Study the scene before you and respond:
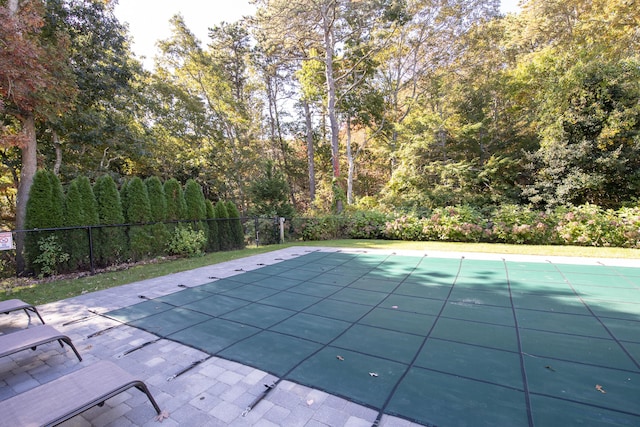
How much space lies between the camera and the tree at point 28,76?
499cm

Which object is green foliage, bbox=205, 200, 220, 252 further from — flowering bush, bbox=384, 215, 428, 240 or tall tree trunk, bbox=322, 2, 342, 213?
tall tree trunk, bbox=322, 2, 342, 213

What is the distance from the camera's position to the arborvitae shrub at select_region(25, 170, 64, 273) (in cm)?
553

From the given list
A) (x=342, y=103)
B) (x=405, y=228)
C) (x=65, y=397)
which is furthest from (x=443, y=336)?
(x=342, y=103)

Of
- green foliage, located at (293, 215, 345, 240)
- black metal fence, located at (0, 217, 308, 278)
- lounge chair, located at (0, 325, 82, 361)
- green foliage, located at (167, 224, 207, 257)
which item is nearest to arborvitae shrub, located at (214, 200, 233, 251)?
black metal fence, located at (0, 217, 308, 278)

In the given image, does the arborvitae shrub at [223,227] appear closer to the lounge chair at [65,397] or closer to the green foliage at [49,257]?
the green foliage at [49,257]

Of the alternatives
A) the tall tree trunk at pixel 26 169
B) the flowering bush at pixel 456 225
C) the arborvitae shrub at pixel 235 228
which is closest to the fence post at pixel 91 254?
the tall tree trunk at pixel 26 169

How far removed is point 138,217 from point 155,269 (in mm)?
1780

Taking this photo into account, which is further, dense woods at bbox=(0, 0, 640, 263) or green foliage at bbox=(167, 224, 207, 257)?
dense woods at bbox=(0, 0, 640, 263)

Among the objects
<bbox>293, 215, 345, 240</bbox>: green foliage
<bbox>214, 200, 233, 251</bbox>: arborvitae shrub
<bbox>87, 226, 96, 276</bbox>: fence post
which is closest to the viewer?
<bbox>87, 226, 96, 276</bbox>: fence post

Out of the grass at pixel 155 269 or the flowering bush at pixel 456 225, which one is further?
the flowering bush at pixel 456 225

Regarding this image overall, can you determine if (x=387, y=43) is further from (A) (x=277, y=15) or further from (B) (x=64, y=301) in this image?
(B) (x=64, y=301)

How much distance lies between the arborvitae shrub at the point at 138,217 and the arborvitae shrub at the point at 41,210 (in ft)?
4.22

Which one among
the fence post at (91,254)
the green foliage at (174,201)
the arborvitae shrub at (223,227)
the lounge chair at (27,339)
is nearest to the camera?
the lounge chair at (27,339)

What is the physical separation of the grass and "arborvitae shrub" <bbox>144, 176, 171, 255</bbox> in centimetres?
49
